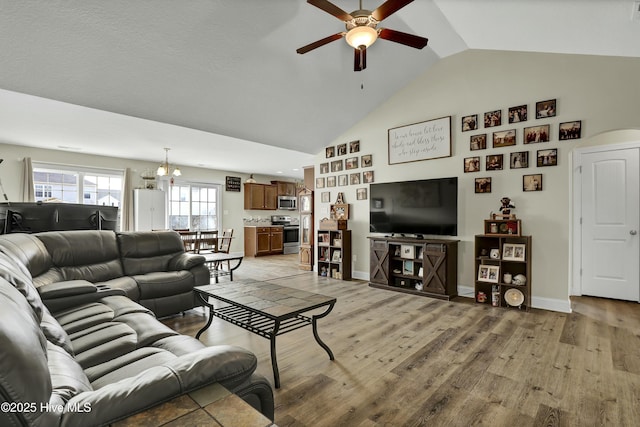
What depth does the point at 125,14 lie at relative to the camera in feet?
9.40

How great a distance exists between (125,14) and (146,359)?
3.03 metres

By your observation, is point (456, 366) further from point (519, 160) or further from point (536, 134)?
point (536, 134)

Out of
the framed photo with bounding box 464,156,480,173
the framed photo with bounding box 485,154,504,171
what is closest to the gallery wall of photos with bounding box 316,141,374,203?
the framed photo with bounding box 464,156,480,173

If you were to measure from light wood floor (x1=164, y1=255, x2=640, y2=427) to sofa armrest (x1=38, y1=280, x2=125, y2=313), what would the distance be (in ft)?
3.15

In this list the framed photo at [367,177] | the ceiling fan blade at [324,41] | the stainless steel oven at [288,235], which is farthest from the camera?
the stainless steel oven at [288,235]

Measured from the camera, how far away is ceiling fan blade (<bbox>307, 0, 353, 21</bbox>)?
230cm

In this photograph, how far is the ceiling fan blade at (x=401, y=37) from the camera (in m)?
2.60

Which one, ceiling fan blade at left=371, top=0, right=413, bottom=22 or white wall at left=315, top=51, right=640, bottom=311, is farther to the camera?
white wall at left=315, top=51, right=640, bottom=311

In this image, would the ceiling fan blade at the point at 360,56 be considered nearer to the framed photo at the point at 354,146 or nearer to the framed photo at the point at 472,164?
the framed photo at the point at 472,164

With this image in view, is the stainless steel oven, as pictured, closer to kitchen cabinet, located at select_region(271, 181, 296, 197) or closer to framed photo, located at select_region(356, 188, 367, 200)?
kitchen cabinet, located at select_region(271, 181, 296, 197)

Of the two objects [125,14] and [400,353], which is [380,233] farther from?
[125,14]

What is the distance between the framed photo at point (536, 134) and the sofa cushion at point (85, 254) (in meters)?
5.09

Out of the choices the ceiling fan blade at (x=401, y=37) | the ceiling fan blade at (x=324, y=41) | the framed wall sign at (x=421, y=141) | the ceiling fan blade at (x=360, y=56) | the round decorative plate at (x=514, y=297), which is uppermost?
the ceiling fan blade at (x=324, y=41)

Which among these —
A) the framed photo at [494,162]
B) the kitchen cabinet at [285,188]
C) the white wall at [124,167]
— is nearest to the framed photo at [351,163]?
the framed photo at [494,162]
